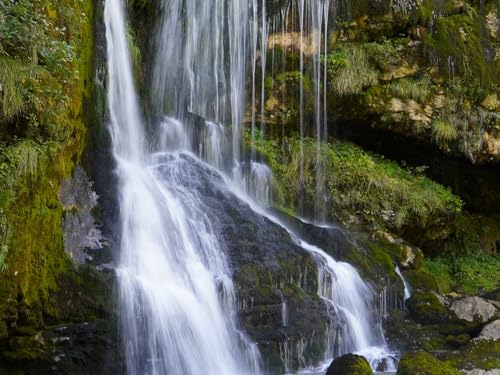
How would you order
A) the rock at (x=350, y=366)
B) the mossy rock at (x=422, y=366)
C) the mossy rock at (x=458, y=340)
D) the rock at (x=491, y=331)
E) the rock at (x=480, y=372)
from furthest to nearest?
the mossy rock at (x=458, y=340)
the rock at (x=491, y=331)
the rock at (x=480, y=372)
the mossy rock at (x=422, y=366)
the rock at (x=350, y=366)

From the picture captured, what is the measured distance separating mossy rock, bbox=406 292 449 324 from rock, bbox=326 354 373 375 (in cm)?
289

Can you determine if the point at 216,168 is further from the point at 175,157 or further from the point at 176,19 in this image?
the point at 176,19

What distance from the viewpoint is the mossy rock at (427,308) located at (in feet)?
28.3

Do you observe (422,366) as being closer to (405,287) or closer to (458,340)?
(458,340)

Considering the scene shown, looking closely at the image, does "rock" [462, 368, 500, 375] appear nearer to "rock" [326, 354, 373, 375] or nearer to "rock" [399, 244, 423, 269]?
"rock" [326, 354, 373, 375]

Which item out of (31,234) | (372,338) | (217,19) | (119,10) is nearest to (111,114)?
(119,10)

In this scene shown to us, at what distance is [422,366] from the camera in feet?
20.4

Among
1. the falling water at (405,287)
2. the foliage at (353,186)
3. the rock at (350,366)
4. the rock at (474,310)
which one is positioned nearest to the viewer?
the rock at (350,366)

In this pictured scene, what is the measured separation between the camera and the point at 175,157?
390 inches

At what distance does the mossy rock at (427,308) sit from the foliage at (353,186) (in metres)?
3.07

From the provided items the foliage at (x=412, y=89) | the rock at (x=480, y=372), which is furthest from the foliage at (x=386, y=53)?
the rock at (x=480, y=372)

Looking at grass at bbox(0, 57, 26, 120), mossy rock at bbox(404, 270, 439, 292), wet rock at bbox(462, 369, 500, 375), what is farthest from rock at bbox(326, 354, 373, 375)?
grass at bbox(0, 57, 26, 120)

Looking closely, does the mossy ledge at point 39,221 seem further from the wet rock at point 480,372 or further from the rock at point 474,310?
the rock at point 474,310

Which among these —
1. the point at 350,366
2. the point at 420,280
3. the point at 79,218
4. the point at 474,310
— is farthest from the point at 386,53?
the point at 79,218
